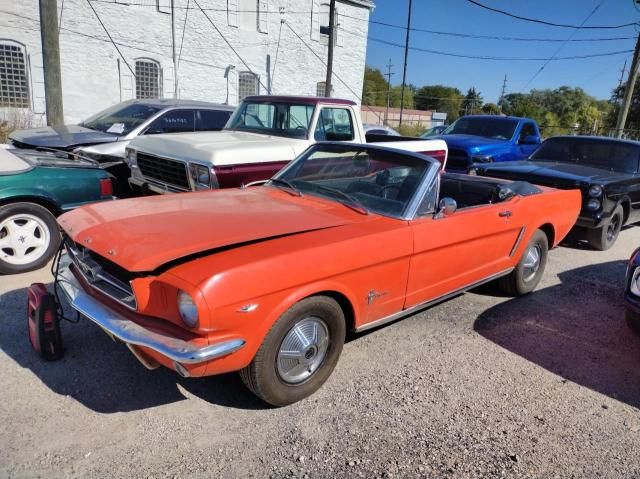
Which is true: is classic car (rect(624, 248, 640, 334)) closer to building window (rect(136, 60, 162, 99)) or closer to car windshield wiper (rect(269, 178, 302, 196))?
car windshield wiper (rect(269, 178, 302, 196))

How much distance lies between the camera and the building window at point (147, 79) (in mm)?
19188

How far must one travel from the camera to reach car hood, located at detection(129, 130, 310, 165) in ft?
18.3

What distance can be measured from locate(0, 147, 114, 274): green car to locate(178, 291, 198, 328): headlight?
3.07m

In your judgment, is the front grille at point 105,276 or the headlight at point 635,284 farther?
the headlight at point 635,284

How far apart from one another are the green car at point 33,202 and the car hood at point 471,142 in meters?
7.05

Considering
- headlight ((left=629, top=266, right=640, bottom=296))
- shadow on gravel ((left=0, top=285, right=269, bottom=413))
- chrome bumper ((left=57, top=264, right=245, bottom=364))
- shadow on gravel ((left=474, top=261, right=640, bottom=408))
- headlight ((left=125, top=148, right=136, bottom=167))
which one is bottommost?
shadow on gravel ((left=0, top=285, right=269, bottom=413))

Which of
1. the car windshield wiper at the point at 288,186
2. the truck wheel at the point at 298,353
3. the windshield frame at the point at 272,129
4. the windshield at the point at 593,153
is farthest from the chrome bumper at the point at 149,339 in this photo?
the windshield at the point at 593,153

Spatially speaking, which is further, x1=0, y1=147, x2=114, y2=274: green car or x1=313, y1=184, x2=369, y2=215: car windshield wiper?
x1=0, y1=147, x2=114, y2=274: green car

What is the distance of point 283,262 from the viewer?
2701mm

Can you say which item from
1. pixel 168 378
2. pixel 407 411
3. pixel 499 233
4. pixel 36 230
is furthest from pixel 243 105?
pixel 407 411

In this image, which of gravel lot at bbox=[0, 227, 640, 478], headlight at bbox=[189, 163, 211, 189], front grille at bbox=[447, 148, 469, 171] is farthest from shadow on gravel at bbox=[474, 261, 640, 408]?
front grille at bbox=[447, 148, 469, 171]

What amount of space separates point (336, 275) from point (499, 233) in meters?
1.96

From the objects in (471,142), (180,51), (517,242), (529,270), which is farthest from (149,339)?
(180,51)

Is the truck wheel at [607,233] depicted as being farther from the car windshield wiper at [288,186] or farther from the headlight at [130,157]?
the headlight at [130,157]
